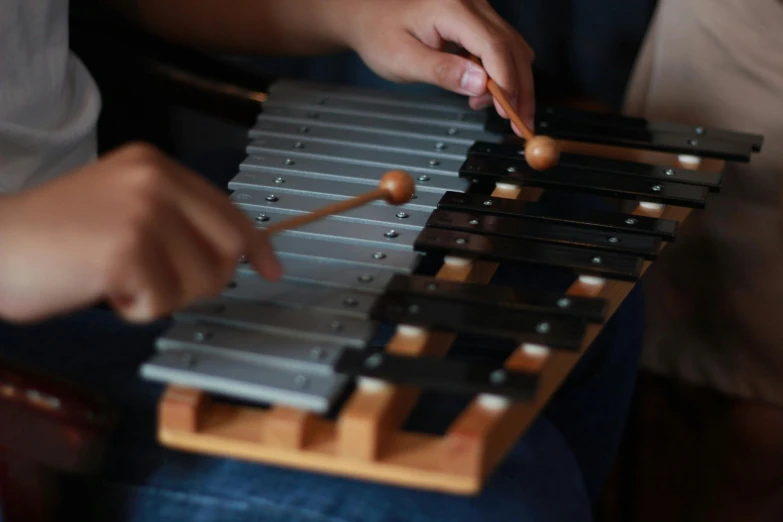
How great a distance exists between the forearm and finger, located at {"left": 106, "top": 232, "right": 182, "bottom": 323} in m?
0.54

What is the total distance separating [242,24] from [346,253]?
436mm

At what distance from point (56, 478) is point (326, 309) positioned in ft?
0.66

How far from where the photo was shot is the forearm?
1066 mm

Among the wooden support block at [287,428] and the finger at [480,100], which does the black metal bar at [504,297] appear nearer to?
the wooden support block at [287,428]

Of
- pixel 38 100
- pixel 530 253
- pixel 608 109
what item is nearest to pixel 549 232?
pixel 530 253

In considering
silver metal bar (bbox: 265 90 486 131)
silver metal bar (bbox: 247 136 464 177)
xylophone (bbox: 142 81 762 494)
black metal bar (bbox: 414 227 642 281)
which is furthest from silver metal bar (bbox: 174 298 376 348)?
silver metal bar (bbox: 265 90 486 131)

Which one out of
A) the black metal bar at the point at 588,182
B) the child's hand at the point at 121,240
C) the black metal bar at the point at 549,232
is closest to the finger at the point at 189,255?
the child's hand at the point at 121,240

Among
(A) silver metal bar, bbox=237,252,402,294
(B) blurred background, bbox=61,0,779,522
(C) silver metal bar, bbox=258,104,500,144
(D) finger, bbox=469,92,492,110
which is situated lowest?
(B) blurred background, bbox=61,0,779,522

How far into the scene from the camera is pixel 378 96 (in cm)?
105

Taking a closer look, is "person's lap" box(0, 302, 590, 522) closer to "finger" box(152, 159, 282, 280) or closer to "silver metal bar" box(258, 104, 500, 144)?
"finger" box(152, 159, 282, 280)

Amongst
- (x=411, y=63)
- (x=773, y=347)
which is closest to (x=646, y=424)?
(x=773, y=347)

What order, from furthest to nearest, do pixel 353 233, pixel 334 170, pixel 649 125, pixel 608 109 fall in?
pixel 608 109
pixel 649 125
pixel 334 170
pixel 353 233

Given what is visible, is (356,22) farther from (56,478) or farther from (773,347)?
(773,347)

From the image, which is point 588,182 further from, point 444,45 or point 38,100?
point 38,100
